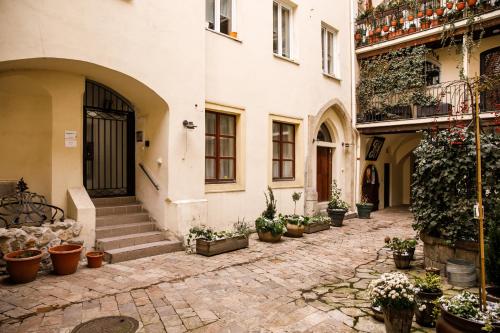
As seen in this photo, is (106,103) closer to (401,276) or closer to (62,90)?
(62,90)

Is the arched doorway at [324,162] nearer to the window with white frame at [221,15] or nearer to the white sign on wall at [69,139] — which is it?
the window with white frame at [221,15]

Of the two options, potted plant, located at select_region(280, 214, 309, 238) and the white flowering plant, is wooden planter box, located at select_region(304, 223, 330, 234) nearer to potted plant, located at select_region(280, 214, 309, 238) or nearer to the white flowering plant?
potted plant, located at select_region(280, 214, 309, 238)

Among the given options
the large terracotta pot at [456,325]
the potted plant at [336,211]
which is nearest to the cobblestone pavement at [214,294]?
the large terracotta pot at [456,325]

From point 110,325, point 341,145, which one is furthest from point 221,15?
point 110,325

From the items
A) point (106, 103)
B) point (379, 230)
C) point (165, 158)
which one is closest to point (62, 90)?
point (106, 103)

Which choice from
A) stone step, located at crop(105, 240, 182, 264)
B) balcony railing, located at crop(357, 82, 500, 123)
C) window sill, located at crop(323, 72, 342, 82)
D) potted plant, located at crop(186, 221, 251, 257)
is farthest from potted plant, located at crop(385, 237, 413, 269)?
window sill, located at crop(323, 72, 342, 82)

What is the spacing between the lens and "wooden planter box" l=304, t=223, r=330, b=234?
356 inches

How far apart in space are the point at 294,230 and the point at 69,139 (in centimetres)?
542

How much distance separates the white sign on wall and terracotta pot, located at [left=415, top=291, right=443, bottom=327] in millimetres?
6200

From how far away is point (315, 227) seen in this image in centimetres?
927

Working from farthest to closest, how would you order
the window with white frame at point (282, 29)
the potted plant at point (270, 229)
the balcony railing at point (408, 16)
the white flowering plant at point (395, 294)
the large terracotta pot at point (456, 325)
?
the balcony railing at point (408, 16) → the window with white frame at point (282, 29) → the potted plant at point (270, 229) → the white flowering plant at point (395, 294) → the large terracotta pot at point (456, 325)

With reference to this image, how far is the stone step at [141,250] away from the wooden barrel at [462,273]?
4772 mm

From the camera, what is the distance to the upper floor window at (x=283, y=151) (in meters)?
9.98

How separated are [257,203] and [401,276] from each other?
5779mm
